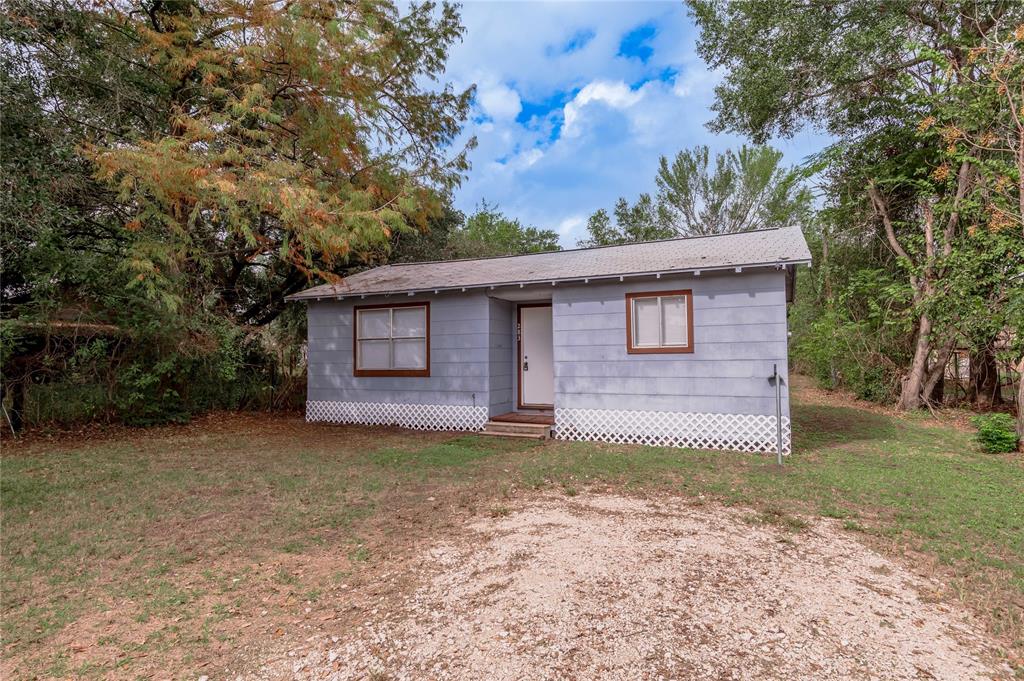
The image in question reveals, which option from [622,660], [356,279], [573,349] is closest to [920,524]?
[622,660]

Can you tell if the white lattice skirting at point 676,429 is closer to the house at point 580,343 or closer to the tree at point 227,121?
the house at point 580,343

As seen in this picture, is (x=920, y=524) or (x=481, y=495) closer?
(x=920, y=524)

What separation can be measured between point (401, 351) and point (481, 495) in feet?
16.8

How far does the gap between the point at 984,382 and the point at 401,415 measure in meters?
13.1

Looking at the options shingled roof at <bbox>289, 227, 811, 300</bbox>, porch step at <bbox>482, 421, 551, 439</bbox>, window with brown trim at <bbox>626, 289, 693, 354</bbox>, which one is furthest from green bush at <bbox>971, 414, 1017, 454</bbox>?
porch step at <bbox>482, 421, 551, 439</bbox>

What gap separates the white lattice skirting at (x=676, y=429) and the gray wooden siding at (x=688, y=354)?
12 centimetres

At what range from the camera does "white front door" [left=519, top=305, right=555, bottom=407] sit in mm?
9531

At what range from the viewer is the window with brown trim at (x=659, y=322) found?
24.5 ft

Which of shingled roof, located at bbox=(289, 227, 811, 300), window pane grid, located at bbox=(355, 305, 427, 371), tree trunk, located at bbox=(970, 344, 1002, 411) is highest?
shingled roof, located at bbox=(289, 227, 811, 300)

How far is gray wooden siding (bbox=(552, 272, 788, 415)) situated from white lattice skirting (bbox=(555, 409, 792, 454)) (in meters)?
0.12

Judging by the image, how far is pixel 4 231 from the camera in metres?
6.28

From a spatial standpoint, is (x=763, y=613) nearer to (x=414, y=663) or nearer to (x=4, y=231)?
(x=414, y=663)

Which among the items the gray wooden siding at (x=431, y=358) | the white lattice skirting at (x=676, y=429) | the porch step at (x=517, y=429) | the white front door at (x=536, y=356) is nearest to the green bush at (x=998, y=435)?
the white lattice skirting at (x=676, y=429)

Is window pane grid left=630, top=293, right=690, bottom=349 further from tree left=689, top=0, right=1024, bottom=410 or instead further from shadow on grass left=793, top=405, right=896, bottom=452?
tree left=689, top=0, right=1024, bottom=410
